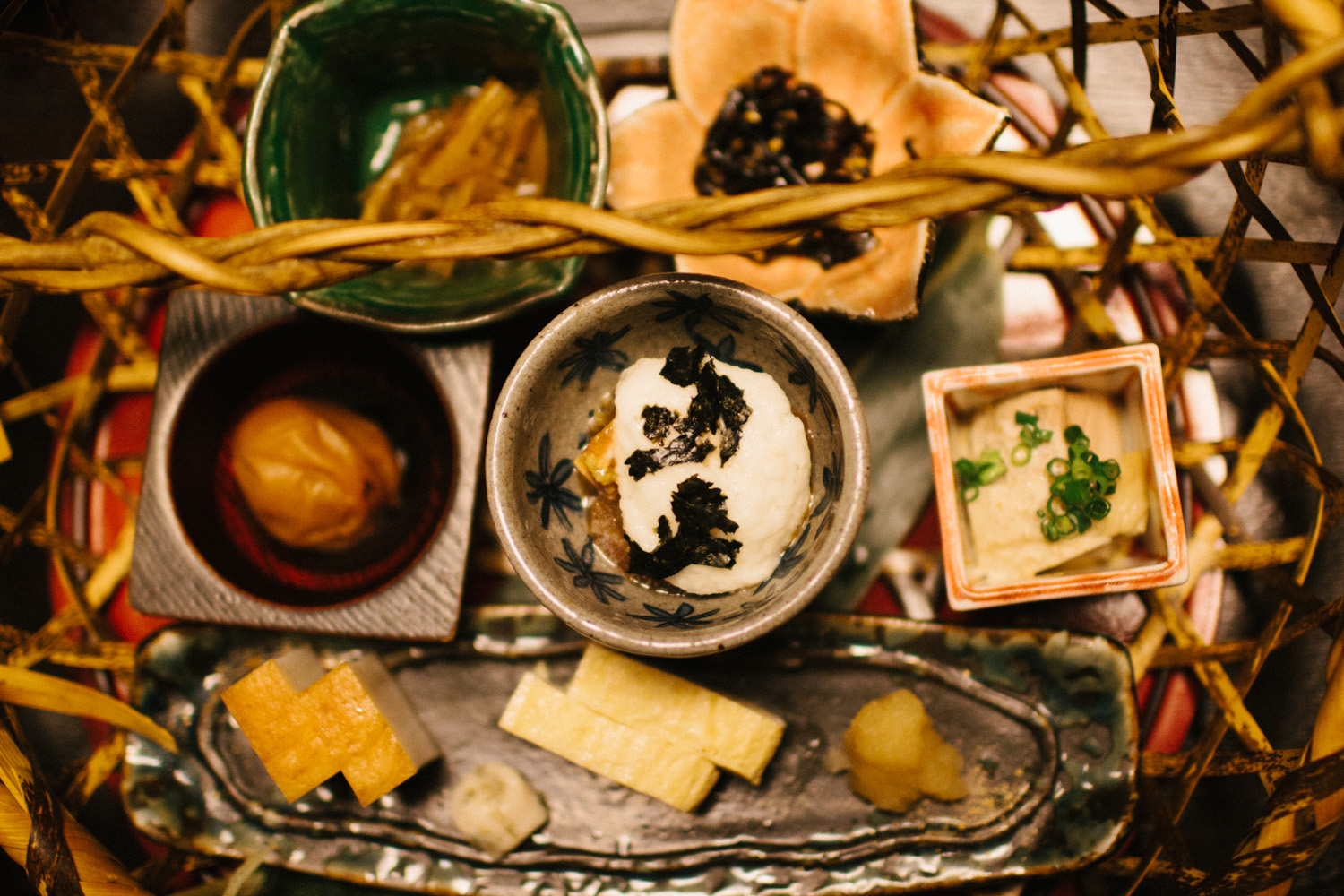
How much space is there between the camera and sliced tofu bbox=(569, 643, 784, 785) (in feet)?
4.50

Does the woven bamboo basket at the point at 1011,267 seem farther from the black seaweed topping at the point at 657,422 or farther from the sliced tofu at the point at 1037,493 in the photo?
the black seaweed topping at the point at 657,422

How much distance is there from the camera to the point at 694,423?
1155 millimetres

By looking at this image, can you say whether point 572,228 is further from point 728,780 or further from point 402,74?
point 728,780

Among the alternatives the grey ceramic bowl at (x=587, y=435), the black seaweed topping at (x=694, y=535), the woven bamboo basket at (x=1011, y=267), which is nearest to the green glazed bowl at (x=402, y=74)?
the grey ceramic bowl at (x=587, y=435)

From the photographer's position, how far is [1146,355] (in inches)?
49.0

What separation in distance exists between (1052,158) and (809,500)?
62 cm

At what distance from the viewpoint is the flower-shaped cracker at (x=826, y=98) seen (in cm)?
133

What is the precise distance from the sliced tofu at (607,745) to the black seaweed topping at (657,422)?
58 centimetres

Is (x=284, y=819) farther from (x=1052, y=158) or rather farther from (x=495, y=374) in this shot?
(x=1052, y=158)

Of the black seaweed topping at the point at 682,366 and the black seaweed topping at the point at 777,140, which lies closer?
the black seaweed topping at the point at 682,366

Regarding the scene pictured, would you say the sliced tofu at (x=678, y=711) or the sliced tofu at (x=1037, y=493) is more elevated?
the sliced tofu at (x=1037, y=493)

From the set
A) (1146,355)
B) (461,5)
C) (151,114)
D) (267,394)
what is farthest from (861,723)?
(151,114)

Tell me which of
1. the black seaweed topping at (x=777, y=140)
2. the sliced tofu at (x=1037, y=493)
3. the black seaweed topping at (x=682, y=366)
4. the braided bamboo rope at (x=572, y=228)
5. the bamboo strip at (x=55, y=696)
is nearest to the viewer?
the braided bamboo rope at (x=572, y=228)

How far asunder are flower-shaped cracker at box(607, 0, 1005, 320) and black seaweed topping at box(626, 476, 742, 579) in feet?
1.33
